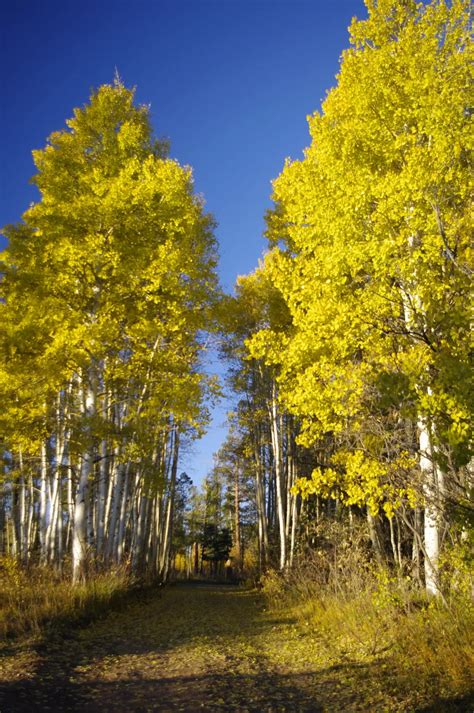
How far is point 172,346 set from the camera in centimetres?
1005

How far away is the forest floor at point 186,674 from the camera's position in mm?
3881

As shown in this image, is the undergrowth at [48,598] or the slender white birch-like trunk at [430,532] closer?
the slender white birch-like trunk at [430,532]

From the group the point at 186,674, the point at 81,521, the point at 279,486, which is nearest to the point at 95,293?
the point at 81,521

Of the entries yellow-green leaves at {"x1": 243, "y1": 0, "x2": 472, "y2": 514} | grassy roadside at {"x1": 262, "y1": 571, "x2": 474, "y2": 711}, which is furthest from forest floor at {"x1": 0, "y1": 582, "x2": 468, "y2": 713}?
yellow-green leaves at {"x1": 243, "y1": 0, "x2": 472, "y2": 514}

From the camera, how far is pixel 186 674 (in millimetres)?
4789

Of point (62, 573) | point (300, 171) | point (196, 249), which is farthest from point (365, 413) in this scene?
point (62, 573)

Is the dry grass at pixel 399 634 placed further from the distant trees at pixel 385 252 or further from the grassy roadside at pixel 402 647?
the distant trees at pixel 385 252

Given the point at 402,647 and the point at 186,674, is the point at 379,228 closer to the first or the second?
the point at 402,647

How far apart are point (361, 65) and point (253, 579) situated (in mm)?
16180

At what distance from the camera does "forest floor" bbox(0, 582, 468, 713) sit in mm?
3881

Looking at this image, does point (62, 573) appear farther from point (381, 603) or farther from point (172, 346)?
point (381, 603)

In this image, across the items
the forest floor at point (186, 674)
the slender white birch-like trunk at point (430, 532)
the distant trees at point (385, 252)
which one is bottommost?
the forest floor at point (186, 674)

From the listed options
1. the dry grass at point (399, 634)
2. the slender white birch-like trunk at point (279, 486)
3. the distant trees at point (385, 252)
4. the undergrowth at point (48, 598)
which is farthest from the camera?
the slender white birch-like trunk at point (279, 486)

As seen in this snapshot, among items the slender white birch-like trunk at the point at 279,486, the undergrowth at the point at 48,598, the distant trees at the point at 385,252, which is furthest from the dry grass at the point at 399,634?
the slender white birch-like trunk at the point at 279,486
